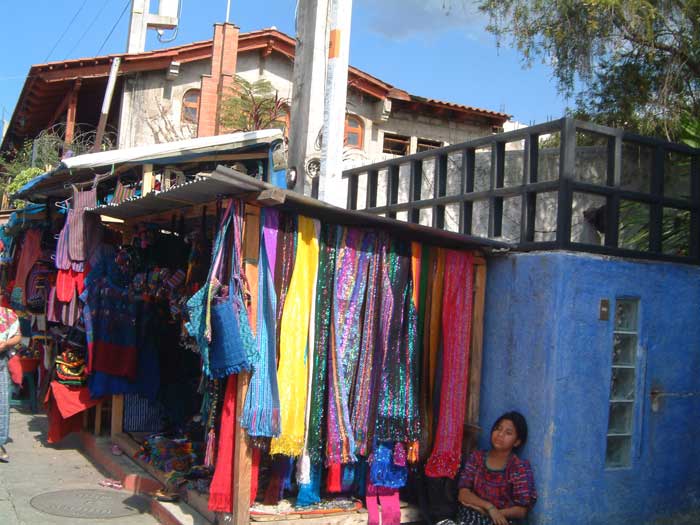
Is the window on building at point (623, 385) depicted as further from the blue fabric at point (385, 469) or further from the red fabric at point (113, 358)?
the red fabric at point (113, 358)

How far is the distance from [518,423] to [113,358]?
4133 mm

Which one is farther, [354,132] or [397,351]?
[354,132]

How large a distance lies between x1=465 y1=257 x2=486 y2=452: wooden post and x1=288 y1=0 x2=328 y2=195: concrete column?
2471 millimetres

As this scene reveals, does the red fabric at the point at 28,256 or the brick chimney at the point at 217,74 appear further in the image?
the brick chimney at the point at 217,74

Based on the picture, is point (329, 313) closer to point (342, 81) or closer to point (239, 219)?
point (239, 219)

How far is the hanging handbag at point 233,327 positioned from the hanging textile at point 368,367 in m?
0.97

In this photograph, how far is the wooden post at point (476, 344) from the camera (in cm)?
624

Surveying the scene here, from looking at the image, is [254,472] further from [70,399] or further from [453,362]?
[70,399]

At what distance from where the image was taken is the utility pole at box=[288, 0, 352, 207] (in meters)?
7.77

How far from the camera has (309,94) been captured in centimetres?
835

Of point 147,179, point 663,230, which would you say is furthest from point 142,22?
point 663,230

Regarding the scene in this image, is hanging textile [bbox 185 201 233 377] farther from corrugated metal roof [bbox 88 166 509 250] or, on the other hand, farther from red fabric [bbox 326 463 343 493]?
red fabric [bbox 326 463 343 493]

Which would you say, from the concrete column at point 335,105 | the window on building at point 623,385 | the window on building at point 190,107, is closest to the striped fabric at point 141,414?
the concrete column at point 335,105

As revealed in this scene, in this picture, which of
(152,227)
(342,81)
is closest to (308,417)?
(152,227)
